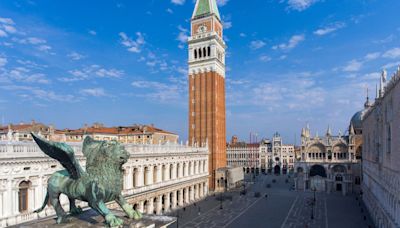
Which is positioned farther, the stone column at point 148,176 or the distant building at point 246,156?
the distant building at point 246,156

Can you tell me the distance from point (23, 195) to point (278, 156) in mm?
115233

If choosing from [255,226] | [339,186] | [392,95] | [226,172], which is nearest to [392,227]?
[392,95]

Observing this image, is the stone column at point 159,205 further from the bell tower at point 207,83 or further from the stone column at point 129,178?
the bell tower at point 207,83

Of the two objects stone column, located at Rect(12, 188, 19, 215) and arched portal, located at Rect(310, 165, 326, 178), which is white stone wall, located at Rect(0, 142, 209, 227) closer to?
stone column, located at Rect(12, 188, 19, 215)

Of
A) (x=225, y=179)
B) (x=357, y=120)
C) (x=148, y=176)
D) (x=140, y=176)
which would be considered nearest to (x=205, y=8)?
(x=225, y=179)

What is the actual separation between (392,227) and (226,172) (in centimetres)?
4543

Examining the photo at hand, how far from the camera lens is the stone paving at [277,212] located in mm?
44188

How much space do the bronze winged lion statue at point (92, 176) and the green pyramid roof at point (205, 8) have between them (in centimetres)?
6587

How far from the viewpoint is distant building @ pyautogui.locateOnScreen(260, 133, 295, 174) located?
130750 millimetres

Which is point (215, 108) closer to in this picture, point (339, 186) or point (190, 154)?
point (190, 154)

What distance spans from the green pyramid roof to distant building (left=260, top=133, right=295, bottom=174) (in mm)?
70971

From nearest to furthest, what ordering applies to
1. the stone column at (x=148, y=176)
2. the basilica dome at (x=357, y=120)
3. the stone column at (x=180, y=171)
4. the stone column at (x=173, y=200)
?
the stone column at (x=148, y=176) → the stone column at (x=173, y=200) → the stone column at (x=180, y=171) → the basilica dome at (x=357, y=120)

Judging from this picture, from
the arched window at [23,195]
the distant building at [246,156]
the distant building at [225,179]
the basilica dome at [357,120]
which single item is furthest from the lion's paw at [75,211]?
the distant building at [246,156]

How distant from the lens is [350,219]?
47.2 meters
